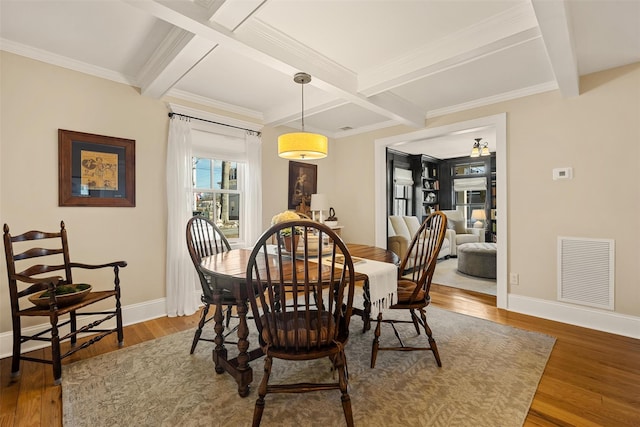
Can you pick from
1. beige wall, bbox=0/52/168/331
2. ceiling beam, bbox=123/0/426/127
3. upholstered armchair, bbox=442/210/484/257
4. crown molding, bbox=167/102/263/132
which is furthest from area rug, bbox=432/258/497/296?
beige wall, bbox=0/52/168/331

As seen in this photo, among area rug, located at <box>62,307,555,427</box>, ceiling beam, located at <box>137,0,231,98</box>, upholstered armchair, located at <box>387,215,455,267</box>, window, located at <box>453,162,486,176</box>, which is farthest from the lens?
window, located at <box>453,162,486,176</box>

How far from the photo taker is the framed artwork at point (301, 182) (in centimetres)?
434

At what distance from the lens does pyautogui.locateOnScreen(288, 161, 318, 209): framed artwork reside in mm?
4344

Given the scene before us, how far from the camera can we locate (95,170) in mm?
2641

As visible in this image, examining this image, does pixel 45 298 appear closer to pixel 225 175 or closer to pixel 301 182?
pixel 225 175

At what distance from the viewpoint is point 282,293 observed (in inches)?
54.5

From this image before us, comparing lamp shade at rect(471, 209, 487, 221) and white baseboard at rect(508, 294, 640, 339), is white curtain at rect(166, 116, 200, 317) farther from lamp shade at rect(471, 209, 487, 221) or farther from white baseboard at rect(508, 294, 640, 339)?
lamp shade at rect(471, 209, 487, 221)

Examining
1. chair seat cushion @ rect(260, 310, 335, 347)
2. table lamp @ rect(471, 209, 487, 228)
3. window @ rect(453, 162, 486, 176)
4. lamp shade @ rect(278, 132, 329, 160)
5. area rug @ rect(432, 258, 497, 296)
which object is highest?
window @ rect(453, 162, 486, 176)

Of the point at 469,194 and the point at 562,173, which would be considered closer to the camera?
the point at 562,173

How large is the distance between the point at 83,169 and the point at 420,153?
6145 millimetres

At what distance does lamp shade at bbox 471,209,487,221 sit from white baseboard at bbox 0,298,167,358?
675 cm

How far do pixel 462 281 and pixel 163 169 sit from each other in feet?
14.1

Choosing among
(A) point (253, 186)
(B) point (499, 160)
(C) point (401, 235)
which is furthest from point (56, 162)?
(C) point (401, 235)

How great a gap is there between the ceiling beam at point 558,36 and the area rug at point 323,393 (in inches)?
85.9
